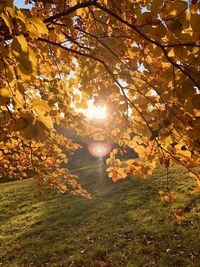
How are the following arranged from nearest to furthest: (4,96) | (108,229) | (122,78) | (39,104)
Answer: (39,104) < (4,96) < (122,78) < (108,229)

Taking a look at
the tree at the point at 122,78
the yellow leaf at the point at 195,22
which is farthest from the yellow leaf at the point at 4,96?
the yellow leaf at the point at 195,22

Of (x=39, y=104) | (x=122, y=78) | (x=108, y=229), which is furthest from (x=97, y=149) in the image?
(x=39, y=104)

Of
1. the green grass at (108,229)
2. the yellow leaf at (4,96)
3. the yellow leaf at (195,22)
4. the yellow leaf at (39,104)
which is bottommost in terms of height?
the green grass at (108,229)

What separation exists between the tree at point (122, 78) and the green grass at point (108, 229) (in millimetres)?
4026

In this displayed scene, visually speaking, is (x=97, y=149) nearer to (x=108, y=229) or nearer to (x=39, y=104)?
(x=108, y=229)

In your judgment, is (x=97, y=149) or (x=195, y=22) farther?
(x=97, y=149)

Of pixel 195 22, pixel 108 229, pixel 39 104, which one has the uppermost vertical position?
pixel 195 22

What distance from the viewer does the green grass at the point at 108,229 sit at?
344 inches

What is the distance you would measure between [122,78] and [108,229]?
8.75 meters

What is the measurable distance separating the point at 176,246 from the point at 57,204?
→ 9634 mm

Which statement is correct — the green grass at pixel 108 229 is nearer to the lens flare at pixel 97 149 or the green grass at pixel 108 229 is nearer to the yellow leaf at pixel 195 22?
the yellow leaf at pixel 195 22

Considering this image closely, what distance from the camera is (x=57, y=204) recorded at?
56.3 ft

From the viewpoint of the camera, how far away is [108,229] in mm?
11367

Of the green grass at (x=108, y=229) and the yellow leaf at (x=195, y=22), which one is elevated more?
the yellow leaf at (x=195, y=22)
